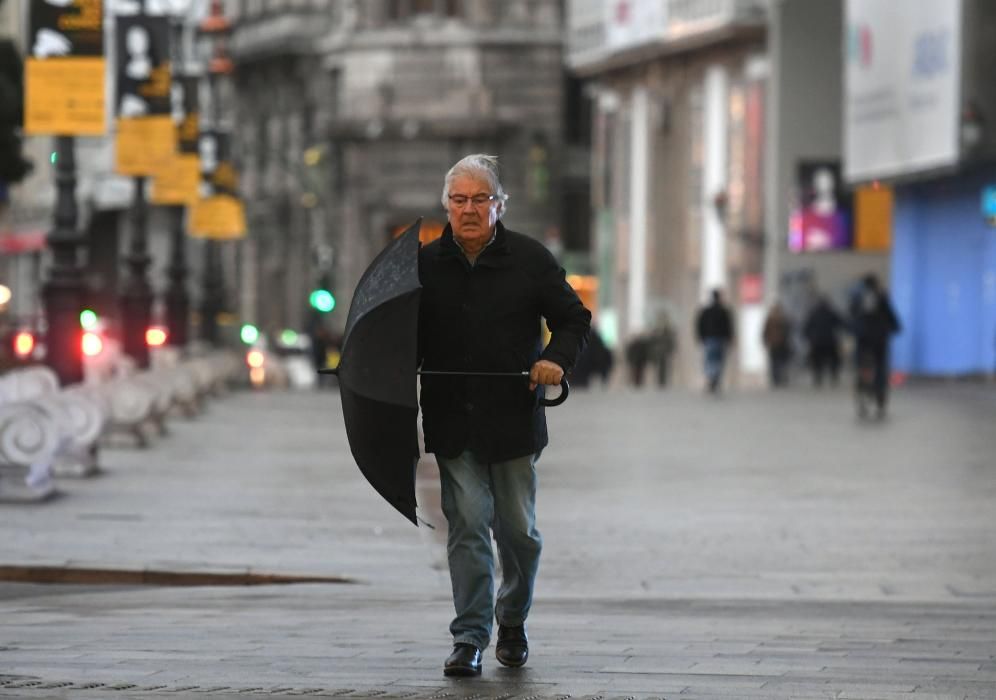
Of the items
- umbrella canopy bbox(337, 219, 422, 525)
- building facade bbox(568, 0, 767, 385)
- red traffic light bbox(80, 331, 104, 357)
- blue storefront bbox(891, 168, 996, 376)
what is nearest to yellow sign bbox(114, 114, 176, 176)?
Result: red traffic light bbox(80, 331, 104, 357)

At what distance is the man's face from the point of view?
10039 millimetres

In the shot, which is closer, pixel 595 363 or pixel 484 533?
pixel 484 533

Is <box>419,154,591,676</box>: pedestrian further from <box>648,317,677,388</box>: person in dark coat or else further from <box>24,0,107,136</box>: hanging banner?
<box>648,317,677,388</box>: person in dark coat

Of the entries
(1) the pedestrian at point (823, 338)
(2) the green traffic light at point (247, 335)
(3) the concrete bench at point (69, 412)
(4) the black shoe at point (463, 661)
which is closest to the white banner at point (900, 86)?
(1) the pedestrian at point (823, 338)

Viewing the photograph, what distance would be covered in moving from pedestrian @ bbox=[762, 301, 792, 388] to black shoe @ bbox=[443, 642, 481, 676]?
1749 inches

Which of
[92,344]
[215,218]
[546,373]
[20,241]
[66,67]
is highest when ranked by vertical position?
[66,67]

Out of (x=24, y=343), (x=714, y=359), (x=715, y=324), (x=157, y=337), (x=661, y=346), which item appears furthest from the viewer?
(x=661, y=346)

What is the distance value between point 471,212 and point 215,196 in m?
40.0

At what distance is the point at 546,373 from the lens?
393 inches

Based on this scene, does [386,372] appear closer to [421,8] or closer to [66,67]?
[66,67]

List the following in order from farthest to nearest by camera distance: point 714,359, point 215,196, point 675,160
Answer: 1. point 675,160
2. point 215,196
3. point 714,359

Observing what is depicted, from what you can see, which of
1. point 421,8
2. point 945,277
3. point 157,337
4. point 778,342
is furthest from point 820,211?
point 421,8

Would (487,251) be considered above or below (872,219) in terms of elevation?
above

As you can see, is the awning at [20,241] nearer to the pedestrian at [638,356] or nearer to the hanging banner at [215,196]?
the pedestrian at [638,356]
